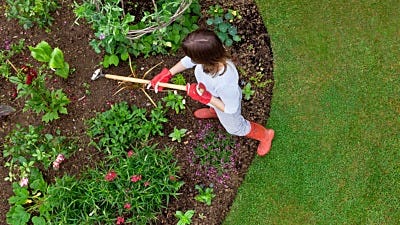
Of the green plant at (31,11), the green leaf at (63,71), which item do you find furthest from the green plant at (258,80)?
the green plant at (31,11)

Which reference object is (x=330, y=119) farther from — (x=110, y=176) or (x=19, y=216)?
(x=19, y=216)

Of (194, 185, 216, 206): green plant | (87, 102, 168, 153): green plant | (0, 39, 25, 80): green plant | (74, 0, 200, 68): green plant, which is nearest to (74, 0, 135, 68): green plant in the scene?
(74, 0, 200, 68): green plant

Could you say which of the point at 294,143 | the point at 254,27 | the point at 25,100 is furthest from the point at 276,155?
the point at 25,100

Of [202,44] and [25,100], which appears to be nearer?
[202,44]

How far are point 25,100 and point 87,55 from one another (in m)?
0.52

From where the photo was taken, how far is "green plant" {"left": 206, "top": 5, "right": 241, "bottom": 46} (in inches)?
141

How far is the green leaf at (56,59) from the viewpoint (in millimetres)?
3303

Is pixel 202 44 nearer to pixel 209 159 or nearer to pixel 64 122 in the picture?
pixel 209 159

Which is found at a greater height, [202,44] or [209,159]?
[202,44]

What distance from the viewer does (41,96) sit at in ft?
11.0

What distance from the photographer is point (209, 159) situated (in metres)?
3.46

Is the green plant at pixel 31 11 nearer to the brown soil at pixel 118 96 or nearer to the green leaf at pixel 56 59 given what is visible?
the brown soil at pixel 118 96

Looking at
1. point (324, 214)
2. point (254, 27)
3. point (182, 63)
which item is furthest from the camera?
point (254, 27)

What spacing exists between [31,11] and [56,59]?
1.55 feet
